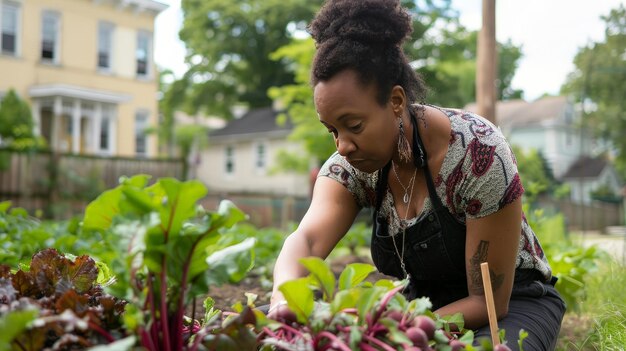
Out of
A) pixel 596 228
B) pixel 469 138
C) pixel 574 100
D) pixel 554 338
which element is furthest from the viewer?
pixel 574 100

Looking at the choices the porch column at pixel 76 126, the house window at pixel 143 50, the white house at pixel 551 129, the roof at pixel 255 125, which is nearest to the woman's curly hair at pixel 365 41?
the porch column at pixel 76 126

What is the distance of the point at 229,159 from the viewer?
1398 inches

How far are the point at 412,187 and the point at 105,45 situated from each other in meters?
24.2

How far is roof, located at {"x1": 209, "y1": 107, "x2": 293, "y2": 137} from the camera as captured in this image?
32.7 metres

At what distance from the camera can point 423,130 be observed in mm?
2248

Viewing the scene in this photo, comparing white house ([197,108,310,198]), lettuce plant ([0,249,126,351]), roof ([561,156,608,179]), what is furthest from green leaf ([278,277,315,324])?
roof ([561,156,608,179])

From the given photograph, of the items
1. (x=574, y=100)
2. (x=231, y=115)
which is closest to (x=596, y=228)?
(x=574, y=100)

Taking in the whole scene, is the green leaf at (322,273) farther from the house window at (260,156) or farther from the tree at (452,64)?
the house window at (260,156)

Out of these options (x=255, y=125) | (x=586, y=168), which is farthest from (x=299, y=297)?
(x=586, y=168)

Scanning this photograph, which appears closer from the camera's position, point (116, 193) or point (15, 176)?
point (116, 193)

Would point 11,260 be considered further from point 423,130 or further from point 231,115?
point 231,115

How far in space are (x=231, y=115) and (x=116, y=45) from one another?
43.6 ft

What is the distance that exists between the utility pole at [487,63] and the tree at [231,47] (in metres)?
27.5

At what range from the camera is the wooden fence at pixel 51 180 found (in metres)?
15.4
